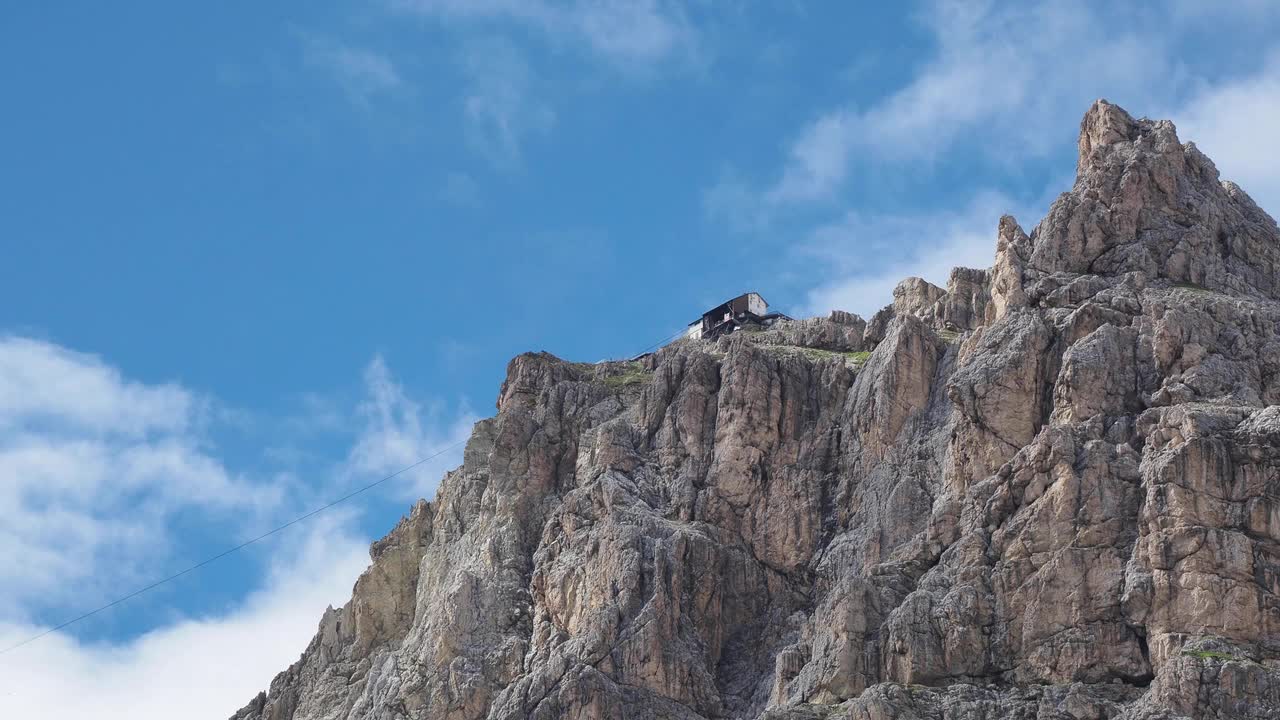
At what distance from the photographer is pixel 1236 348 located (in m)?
162

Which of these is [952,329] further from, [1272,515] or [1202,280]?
[1272,515]

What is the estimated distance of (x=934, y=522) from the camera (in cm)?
16075

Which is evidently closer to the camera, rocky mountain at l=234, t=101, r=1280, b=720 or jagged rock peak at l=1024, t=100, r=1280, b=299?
rocky mountain at l=234, t=101, r=1280, b=720

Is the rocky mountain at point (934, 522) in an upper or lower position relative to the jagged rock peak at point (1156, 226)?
lower

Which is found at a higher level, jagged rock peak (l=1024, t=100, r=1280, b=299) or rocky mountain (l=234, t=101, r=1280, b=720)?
jagged rock peak (l=1024, t=100, r=1280, b=299)

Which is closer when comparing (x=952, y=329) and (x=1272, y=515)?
(x=1272, y=515)

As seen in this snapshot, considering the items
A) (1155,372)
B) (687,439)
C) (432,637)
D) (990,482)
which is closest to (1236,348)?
(1155,372)

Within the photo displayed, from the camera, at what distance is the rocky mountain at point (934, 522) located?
473 feet

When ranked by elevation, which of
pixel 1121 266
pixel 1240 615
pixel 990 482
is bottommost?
pixel 1240 615

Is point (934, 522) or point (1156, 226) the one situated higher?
point (1156, 226)

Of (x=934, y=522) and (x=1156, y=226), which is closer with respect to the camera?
(x=934, y=522)

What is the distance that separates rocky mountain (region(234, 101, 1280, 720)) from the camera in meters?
144

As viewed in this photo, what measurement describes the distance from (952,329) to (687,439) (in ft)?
79.2

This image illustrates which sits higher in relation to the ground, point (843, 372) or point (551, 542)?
point (843, 372)
